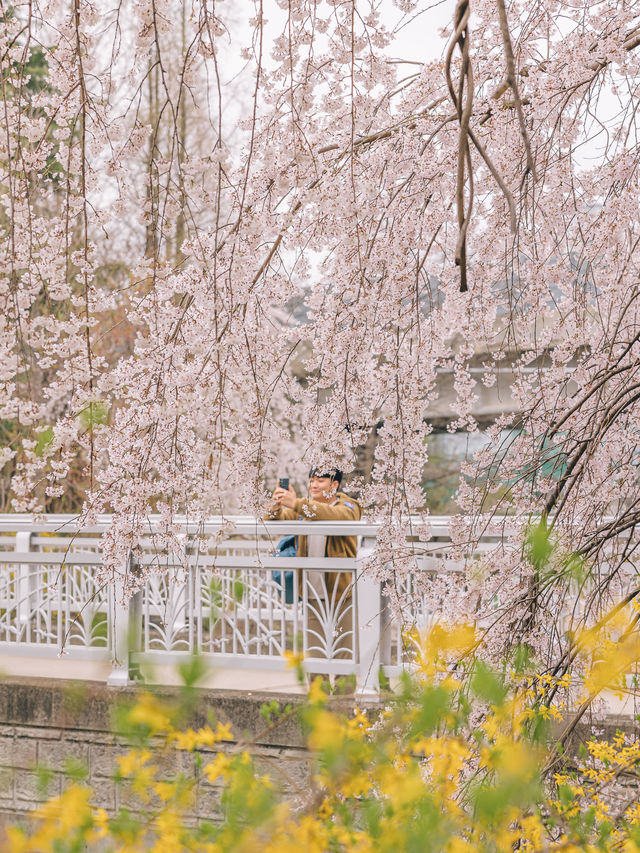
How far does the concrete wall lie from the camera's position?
4.62 meters

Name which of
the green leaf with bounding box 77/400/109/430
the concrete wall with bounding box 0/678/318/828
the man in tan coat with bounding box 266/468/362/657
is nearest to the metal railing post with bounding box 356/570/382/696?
the man in tan coat with bounding box 266/468/362/657

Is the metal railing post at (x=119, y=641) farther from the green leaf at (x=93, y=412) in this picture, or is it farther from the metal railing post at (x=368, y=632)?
the green leaf at (x=93, y=412)

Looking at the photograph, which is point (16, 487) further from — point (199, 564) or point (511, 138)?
point (199, 564)

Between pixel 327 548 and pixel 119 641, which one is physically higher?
pixel 327 548

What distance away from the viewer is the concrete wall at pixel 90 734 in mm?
4621

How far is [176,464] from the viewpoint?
266 centimetres

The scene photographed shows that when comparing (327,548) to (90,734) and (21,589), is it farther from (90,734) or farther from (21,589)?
(21,589)

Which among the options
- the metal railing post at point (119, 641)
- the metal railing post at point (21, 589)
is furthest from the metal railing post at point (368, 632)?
the metal railing post at point (21, 589)

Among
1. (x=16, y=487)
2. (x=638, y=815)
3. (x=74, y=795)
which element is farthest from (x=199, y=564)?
(x=74, y=795)

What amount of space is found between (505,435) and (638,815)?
1152 mm

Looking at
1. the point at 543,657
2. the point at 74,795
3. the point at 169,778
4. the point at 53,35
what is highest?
the point at 53,35

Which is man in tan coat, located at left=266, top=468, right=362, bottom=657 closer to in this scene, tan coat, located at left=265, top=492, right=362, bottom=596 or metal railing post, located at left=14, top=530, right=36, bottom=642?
tan coat, located at left=265, top=492, right=362, bottom=596

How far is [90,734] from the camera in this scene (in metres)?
5.07

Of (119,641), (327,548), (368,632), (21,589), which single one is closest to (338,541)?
(327,548)
